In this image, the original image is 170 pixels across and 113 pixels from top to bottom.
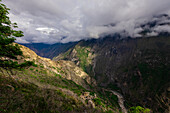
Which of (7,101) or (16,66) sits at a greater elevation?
(16,66)

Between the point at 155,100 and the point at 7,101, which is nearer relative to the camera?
the point at 7,101

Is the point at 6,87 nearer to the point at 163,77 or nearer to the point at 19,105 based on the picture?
the point at 19,105

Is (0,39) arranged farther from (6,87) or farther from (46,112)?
(46,112)

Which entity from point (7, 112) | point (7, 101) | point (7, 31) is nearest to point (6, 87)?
point (7, 101)

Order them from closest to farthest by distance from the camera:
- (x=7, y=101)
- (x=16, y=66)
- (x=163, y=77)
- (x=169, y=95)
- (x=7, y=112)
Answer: (x=7, y=112) → (x=7, y=101) → (x=16, y=66) → (x=169, y=95) → (x=163, y=77)

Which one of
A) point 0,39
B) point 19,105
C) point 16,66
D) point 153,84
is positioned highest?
point 0,39

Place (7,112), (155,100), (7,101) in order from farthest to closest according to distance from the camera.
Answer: (155,100) → (7,101) → (7,112)

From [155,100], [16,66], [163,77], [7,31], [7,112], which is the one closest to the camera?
[7,112]

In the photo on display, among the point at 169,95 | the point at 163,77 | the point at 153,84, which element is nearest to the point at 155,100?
the point at 169,95

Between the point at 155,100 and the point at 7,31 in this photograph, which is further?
the point at 155,100
